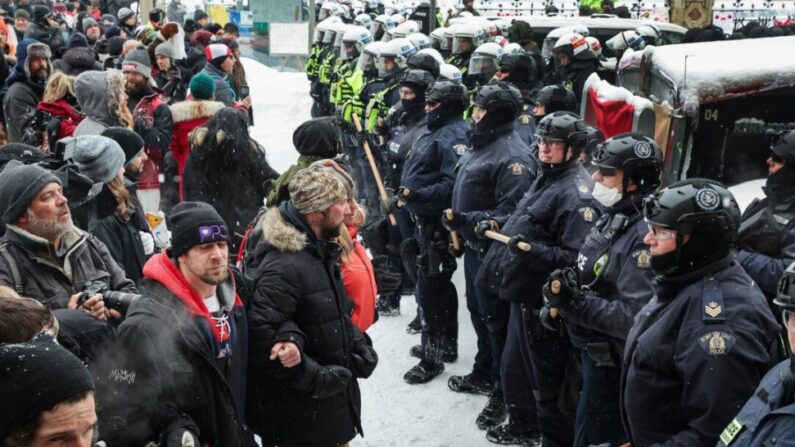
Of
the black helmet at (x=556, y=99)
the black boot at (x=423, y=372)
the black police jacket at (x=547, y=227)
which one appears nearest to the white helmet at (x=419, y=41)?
the black helmet at (x=556, y=99)

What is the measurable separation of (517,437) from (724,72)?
3077mm

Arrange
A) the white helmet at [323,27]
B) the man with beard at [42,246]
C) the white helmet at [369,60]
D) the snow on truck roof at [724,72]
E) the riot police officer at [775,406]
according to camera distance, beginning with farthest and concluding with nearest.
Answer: the white helmet at [323,27]
the white helmet at [369,60]
the snow on truck roof at [724,72]
the man with beard at [42,246]
the riot police officer at [775,406]

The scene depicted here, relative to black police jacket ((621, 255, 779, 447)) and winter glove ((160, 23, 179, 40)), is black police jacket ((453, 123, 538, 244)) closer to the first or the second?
black police jacket ((621, 255, 779, 447))

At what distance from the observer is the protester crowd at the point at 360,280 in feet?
10.6

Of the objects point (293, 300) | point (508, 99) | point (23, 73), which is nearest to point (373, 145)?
point (508, 99)

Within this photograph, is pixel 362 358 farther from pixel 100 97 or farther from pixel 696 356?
pixel 100 97

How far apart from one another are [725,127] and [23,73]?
6.88m

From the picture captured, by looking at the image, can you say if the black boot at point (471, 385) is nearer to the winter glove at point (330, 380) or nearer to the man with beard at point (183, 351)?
the winter glove at point (330, 380)

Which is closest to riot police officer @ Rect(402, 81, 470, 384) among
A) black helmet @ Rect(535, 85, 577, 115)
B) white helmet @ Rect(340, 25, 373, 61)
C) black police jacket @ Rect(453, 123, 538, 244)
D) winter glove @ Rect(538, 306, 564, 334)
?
black police jacket @ Rect(453, 123, 538, 244)

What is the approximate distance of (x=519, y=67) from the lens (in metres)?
9.91

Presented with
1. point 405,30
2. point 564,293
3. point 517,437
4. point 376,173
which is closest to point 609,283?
point 564,293

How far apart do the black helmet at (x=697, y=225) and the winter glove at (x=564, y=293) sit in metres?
0.85

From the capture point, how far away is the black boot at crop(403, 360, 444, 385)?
23.1 feet

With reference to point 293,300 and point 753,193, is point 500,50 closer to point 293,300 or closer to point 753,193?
point 753,193
